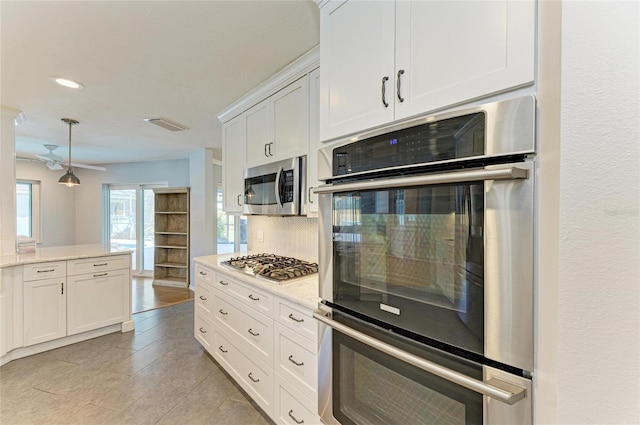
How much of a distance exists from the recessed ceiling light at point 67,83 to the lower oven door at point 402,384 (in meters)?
2.82

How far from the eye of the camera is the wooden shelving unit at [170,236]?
227 inches

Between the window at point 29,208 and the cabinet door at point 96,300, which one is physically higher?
the window at point 29,208

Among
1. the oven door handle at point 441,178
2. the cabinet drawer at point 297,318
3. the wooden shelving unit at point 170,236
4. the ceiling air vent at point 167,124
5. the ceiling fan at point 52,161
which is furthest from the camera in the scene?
the wooden shelving unit at point 170,236

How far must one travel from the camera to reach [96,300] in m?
3.23

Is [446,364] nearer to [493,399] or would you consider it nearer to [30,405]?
[493,399]

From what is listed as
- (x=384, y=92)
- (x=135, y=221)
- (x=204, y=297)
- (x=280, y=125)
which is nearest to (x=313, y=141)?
(x=280, y=125)

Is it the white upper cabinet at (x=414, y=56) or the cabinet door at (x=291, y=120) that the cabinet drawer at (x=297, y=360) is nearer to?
the white upper cabinet at (x=414, y=56)

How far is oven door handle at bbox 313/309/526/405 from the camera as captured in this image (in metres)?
0.71

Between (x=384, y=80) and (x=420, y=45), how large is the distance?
0.16 m

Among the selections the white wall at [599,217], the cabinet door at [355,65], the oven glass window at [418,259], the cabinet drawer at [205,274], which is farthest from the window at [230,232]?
A: the white wall at [599,217]

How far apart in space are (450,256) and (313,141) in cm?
137

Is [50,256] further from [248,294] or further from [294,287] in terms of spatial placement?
[294,287]

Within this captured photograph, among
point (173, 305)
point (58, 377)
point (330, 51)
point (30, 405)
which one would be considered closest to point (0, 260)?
point (58, 377)

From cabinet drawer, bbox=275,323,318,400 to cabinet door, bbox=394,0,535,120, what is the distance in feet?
3.94
